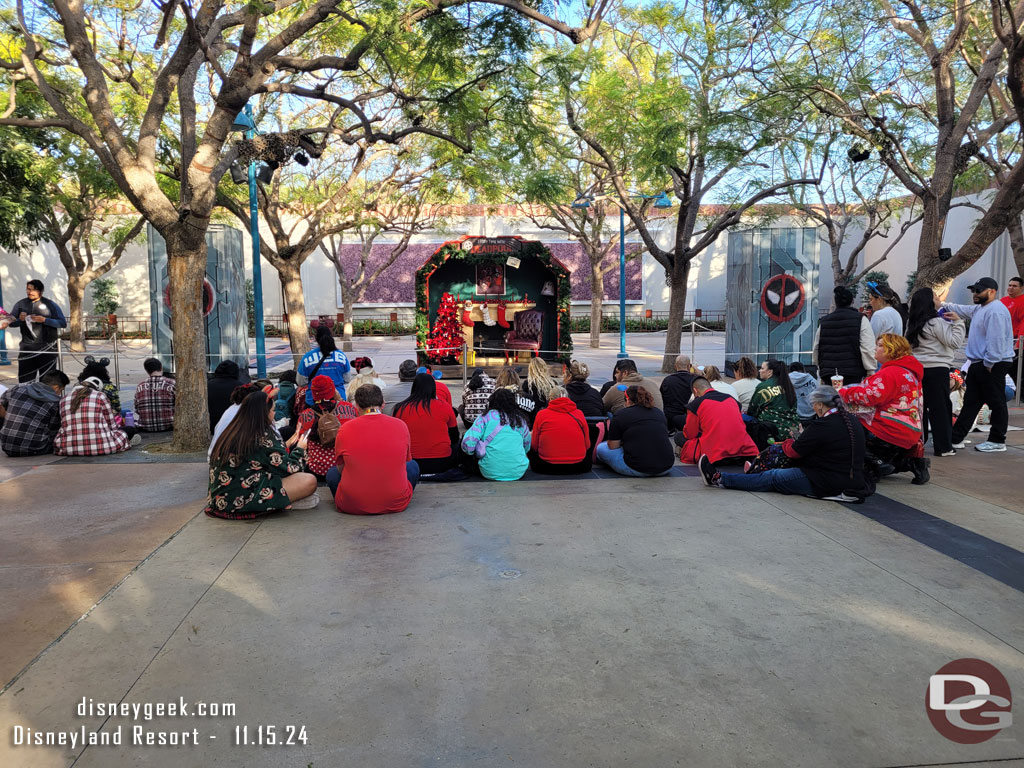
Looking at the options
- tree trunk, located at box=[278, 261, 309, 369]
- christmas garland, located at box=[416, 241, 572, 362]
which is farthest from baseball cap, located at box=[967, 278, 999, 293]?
tree trunk, located at box=[278, 261, 309, 369]

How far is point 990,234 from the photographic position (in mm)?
8664

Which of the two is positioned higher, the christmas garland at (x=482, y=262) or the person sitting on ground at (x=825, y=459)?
the christmas garland at (x=482, y=262)

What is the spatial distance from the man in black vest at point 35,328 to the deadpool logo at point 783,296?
1177 cm

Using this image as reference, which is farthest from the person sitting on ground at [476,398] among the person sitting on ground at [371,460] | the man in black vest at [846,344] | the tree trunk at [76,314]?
the tree trunk at [76,314]

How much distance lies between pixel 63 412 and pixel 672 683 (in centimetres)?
735

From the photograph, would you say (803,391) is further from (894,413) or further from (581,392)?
(581,392)

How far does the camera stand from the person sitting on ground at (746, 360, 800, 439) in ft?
24.9

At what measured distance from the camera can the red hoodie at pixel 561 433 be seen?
A: 696 cm

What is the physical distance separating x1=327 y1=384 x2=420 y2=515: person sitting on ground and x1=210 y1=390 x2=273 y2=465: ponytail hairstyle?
57 centimetres

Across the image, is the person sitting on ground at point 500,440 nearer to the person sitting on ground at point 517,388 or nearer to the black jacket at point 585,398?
the person sitting on ground at point 517,388

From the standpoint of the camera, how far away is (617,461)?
23.4 ft

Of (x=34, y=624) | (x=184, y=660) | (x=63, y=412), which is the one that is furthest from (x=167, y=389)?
(x=184, y=660)

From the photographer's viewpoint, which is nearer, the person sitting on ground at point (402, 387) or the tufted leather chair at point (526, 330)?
the person sitting on ground at point (402, 387)

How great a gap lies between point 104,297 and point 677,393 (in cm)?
2989
